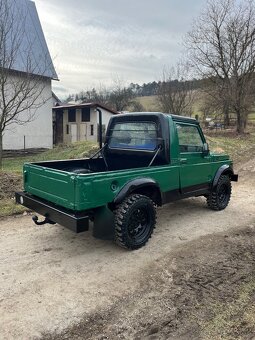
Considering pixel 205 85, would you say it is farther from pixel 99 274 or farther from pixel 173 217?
pixel 99 274

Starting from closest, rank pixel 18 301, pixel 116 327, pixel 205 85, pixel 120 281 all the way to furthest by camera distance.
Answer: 1. pixel 116 327
2. pixel 18 301
3. pixel 120 281
4. pixel 205 85

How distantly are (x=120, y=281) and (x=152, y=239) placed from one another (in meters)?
1.36

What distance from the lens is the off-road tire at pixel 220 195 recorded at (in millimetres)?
6312

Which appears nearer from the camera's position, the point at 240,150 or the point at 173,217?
the point at 173,217

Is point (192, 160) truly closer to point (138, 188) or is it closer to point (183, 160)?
point (183, 160)

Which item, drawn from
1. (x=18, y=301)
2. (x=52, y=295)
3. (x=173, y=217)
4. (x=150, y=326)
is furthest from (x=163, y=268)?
(x=173, y=217)

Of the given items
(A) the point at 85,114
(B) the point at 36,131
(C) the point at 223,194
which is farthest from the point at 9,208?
(A) the point at 85,114

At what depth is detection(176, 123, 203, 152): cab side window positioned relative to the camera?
5363 mm

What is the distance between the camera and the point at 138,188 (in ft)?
14.7

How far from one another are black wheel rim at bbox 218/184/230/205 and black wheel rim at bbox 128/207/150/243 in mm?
2426

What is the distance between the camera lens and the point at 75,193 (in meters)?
3.76

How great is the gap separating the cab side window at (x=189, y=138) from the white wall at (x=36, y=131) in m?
18.2

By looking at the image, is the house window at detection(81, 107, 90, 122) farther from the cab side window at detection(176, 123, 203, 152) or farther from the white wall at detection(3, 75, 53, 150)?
the cab side window at detection(176, 123, 203, 152)

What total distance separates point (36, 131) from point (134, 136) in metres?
20.2
